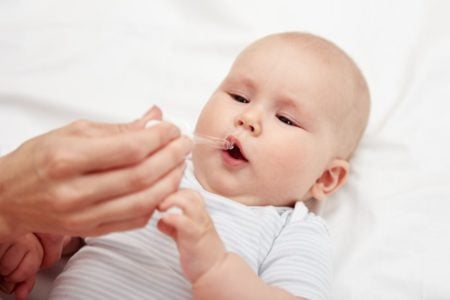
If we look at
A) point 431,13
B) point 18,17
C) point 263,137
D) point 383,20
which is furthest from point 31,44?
point 431,13

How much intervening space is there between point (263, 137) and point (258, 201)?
0.13 meters

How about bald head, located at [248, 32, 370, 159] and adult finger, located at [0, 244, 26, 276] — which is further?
bald head, located at [248, 32, 370, 159]

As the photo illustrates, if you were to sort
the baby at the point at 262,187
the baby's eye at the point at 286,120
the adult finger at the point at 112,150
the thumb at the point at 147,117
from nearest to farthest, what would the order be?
1. the adult finger at the point at 112,150
2. the thumb at the point at 147,117
3. the baby at the point at 262,187
4. the baby's eye at the point at 286,120

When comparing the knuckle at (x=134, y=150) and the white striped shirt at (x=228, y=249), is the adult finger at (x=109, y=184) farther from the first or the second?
the white striped shirt at (x=228, y=249)

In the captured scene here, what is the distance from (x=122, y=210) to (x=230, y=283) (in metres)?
0.25

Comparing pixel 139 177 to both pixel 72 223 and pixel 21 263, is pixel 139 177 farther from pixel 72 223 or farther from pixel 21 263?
pixel 21 263

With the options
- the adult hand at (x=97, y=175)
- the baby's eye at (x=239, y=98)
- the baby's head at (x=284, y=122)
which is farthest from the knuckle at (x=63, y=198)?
the baby's eye at (x=239, y=98)

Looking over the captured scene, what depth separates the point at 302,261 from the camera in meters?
1.08

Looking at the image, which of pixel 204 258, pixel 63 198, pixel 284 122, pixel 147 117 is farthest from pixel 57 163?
pixel 284 122

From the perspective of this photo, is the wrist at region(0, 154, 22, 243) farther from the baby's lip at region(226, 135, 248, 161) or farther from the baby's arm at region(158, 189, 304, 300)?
the baby's lip at region(226, 135, 248, 161)

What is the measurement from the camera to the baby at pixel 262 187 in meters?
1.04

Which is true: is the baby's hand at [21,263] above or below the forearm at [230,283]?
below

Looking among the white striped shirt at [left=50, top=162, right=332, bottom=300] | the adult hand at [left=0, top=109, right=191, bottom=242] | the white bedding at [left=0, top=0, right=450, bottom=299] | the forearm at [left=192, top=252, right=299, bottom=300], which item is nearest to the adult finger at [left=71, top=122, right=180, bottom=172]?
the adult hand at [left=0, top=109, right=191, bottom=242]

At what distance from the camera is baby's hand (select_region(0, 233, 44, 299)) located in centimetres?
108
